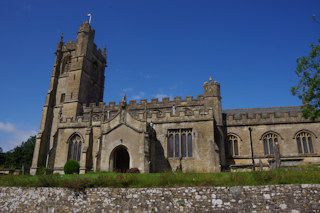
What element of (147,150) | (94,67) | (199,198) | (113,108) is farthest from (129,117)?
(94,67)

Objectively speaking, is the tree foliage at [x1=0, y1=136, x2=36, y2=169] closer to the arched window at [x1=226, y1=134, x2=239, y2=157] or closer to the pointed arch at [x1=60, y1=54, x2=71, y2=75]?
the pointed arch at [x1=60, y1=54, x2=71, y2=75]

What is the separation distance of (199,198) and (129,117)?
11709 millimetres

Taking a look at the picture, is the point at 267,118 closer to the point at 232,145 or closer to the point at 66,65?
the point at 232,145

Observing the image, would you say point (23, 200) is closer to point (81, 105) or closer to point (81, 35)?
point (81, 105)

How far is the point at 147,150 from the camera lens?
18.8m

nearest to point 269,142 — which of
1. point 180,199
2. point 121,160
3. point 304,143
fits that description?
point 304,143

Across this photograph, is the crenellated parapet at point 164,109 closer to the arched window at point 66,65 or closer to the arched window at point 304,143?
the arched window at point 66,65

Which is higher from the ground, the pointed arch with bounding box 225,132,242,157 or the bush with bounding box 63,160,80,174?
the pointed arch with bounding box 225,132,242,157

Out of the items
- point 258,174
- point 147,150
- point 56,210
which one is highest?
point 147,150

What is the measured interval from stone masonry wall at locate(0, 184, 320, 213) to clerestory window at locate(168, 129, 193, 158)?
1070 cm

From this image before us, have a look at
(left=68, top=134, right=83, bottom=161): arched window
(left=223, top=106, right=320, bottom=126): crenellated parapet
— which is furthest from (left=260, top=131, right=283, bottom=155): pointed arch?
(left=68, top=134, right=83, bottom=161): arched window

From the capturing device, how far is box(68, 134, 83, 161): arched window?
24.4 metres

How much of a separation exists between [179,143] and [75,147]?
11.0 metres

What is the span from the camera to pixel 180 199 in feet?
32.5
